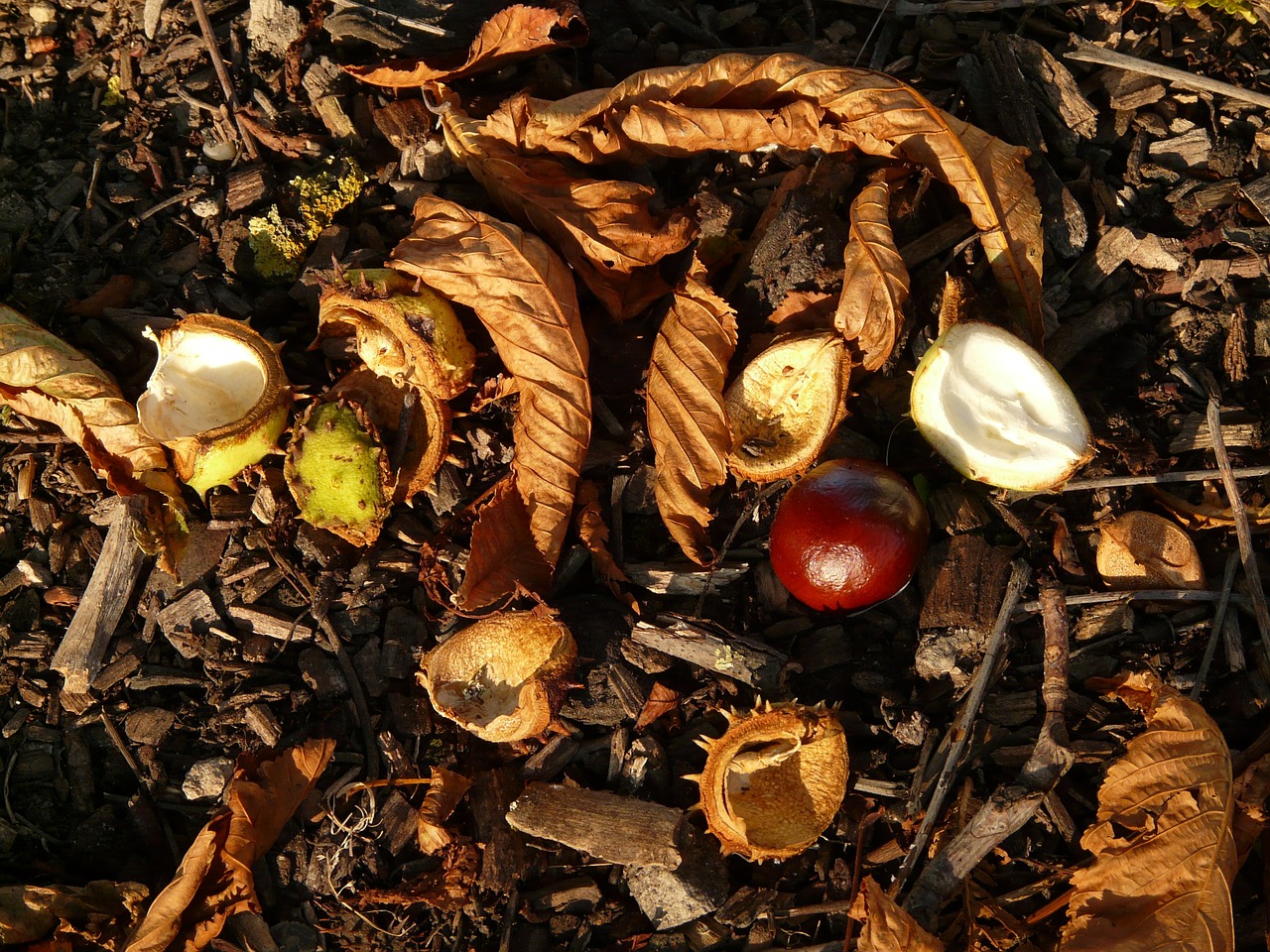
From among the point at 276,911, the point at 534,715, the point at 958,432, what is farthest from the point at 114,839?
the point at 958,432

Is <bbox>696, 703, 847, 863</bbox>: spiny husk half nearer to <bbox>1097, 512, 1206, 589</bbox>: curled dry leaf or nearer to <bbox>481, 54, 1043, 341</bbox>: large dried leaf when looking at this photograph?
<bbox>1097, 512, 1206, 589</bbox>: curled dry leaf

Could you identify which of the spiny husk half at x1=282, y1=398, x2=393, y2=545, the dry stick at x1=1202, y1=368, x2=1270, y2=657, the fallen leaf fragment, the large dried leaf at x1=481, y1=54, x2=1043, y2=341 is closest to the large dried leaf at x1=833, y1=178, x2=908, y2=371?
the large dried leaf at x1=481, y1=54, x2=1043, y2=341

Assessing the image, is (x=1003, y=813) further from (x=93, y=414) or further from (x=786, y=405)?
(x=93, y=414)

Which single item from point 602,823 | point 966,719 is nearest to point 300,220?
point 602,823

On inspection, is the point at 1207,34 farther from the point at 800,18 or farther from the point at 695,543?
the point at 695,543

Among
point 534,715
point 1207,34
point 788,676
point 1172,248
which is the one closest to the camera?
point 534,715

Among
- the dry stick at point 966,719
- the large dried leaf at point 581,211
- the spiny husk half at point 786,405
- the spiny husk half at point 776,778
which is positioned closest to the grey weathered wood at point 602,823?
the spiny husk half at point 776,778
